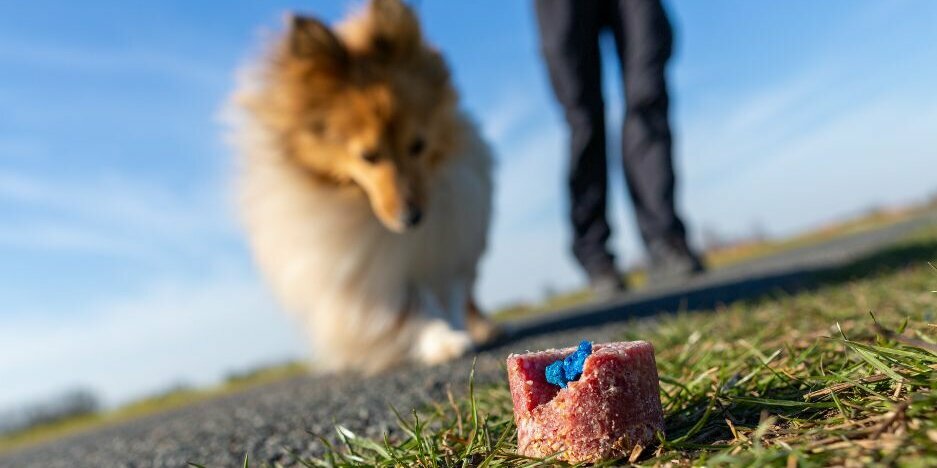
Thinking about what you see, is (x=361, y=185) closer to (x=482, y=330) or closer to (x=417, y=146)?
(x=417, y=146)

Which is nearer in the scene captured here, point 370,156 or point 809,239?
point 370,156

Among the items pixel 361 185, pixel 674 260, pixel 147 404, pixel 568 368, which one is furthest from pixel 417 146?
pixel 147 404

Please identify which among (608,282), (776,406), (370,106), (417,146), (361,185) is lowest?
(776,406)

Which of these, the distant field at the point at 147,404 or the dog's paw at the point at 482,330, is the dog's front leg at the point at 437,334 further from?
the distant field at the point at 147,404

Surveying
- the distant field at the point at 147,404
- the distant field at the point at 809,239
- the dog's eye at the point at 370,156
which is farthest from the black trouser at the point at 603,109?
the distant field at the point at 809,239

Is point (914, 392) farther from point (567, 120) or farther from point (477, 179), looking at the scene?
point (477, 179)
